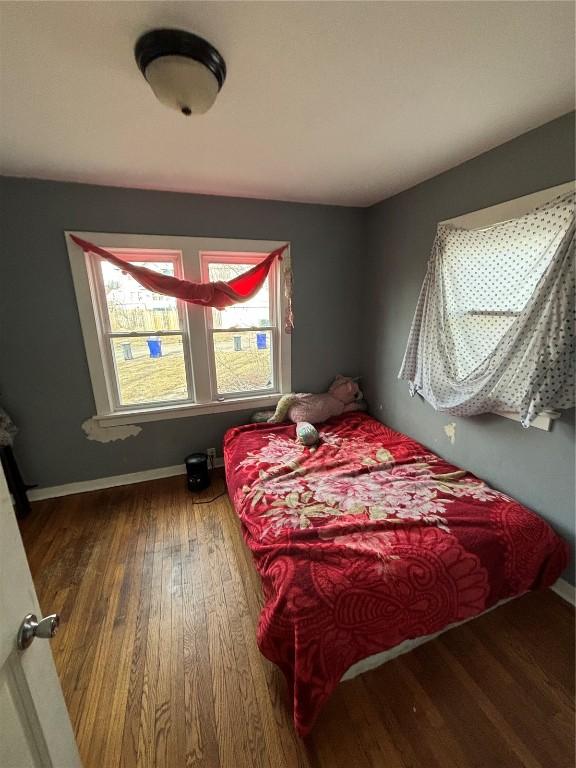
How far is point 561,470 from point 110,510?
115 inches

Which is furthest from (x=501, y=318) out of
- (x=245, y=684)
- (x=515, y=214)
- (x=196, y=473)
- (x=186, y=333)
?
(x=196, y=473)

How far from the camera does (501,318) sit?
170 centimetres

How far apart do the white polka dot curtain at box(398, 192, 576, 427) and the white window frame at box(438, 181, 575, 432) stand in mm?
51

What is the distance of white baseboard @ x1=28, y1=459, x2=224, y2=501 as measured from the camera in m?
2.48

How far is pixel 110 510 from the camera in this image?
7.75 ft

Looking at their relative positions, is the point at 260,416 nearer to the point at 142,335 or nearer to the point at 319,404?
the point at 319,404

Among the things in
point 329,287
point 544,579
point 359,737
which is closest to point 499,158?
point 329,287

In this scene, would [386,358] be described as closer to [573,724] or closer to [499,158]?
[499,158]

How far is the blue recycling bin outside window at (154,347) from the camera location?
2.59 metres

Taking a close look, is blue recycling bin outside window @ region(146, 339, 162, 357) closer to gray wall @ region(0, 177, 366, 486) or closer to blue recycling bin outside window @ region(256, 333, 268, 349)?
gray wall @ region(0, 177, 366, 486)

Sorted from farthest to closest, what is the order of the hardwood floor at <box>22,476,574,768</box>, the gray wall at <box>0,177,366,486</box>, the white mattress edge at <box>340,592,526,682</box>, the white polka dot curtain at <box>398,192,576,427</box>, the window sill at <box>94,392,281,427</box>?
the window sill at <box>94,392,281,427</box> → the gray wall at <box>0,177,366,486</box> → the white polka dot curtain at <box>398,192,576,427</box> → the white mattress edge at <box>340,592,526,682</box> → the hardwood floor at <box>22,476,574,768</box>

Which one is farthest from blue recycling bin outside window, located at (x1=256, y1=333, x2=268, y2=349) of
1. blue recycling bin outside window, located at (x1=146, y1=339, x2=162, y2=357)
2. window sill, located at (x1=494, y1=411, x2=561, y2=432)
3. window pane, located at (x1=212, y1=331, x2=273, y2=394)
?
window sill, located at (x1=494, y1=411, x2=561, y2=432)

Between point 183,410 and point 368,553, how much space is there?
1933mm

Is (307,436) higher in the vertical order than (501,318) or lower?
lower
